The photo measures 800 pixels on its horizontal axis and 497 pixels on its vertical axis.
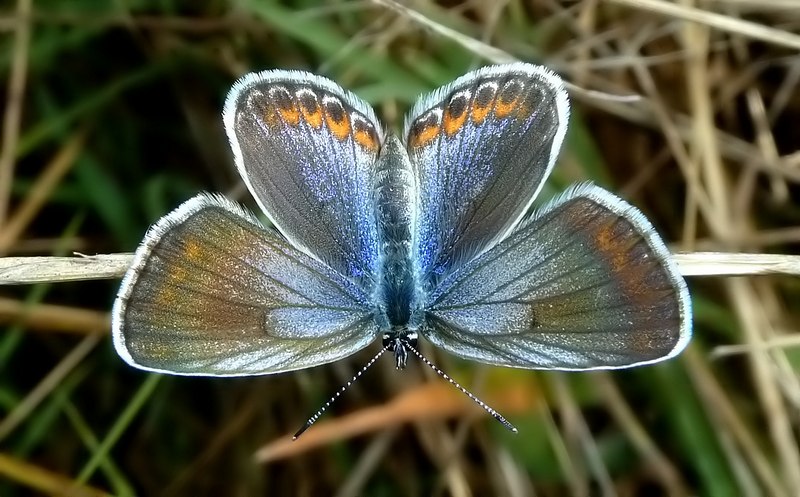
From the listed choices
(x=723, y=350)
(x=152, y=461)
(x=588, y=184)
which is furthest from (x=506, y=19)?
(x=152, y=461)

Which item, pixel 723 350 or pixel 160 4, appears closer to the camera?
pixel 723 350

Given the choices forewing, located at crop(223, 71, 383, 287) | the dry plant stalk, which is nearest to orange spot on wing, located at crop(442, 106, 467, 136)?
forewing, located at crop(223, 71, 383, 287)

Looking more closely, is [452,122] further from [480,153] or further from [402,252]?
[402,252]

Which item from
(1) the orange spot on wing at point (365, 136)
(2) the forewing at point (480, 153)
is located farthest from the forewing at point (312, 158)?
(2) the forewing at point (480, 153)

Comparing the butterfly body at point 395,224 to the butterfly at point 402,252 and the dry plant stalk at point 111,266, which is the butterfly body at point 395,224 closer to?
the butterfly at point 402,252

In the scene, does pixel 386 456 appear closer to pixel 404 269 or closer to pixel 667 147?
A: pixel 404 269

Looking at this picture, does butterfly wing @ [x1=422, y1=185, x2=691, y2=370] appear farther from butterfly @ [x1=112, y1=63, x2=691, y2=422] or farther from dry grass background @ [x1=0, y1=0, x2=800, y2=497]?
dry grass background @ [x1=0, y1=0, x2=800, y2=497]
